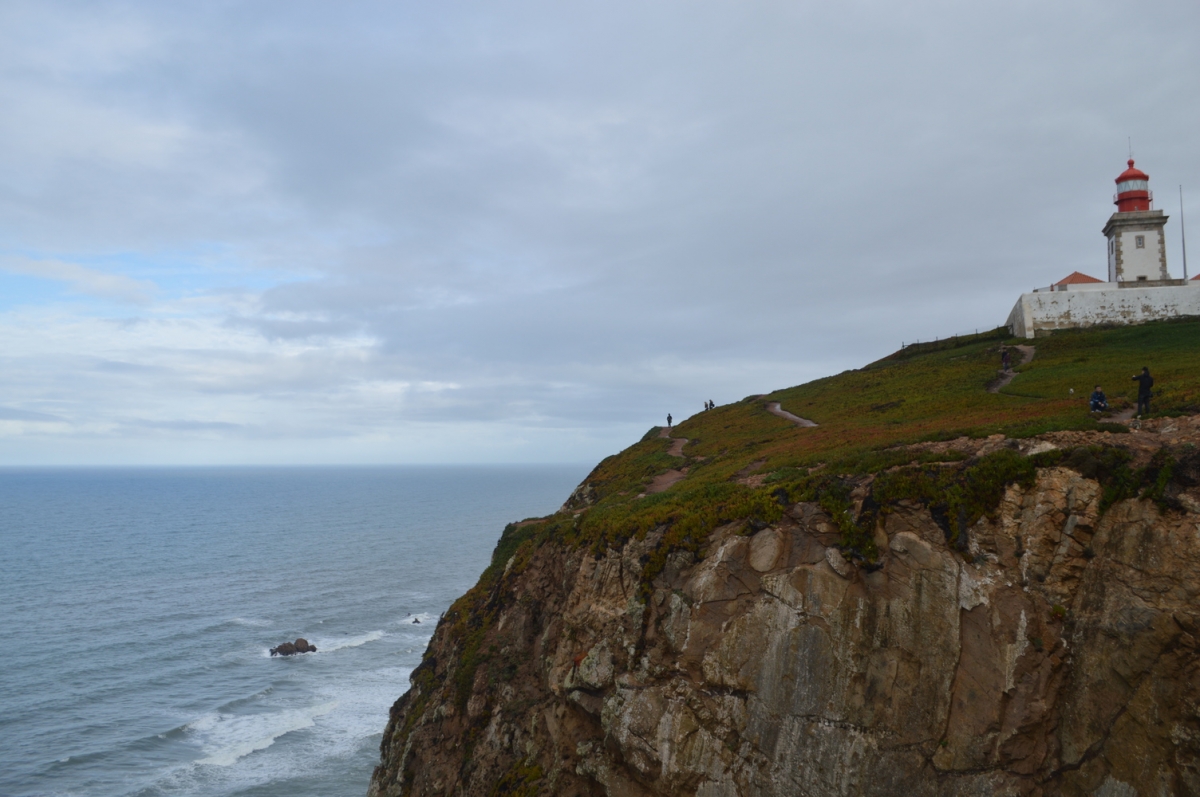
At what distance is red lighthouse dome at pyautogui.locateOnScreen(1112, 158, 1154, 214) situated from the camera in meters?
49.3

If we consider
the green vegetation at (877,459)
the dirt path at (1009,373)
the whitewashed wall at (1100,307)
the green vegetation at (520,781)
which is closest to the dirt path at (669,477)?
the green vegetation at (877,459)

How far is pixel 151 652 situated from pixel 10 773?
20.3m

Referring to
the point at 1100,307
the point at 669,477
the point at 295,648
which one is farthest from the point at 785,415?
the point at 295,648

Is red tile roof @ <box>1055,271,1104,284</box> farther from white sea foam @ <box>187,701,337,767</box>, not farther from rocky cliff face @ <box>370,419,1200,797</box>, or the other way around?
white sea foam @ <box>187,701,337,767</box>

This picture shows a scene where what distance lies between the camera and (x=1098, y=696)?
14.5m

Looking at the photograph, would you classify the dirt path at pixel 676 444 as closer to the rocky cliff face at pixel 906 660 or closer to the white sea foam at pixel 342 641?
the rocky cliff face at pixel 906 660

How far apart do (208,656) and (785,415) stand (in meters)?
51.3

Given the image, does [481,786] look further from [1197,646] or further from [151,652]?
[151,652]

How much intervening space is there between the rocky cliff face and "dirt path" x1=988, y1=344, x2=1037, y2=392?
19.9 meters

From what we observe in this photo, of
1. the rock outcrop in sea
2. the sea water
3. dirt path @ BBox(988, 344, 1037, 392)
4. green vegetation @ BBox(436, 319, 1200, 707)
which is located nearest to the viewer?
green vegetation @ BBox(436, 319, 1200, 707)

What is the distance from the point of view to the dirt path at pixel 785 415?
44397 millimetres

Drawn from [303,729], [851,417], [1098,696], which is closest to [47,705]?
[303,729]

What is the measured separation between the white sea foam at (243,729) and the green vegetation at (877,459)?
20.5 m

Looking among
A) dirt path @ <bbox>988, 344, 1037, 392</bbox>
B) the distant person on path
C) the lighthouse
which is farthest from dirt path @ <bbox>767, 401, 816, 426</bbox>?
the lighthouse
